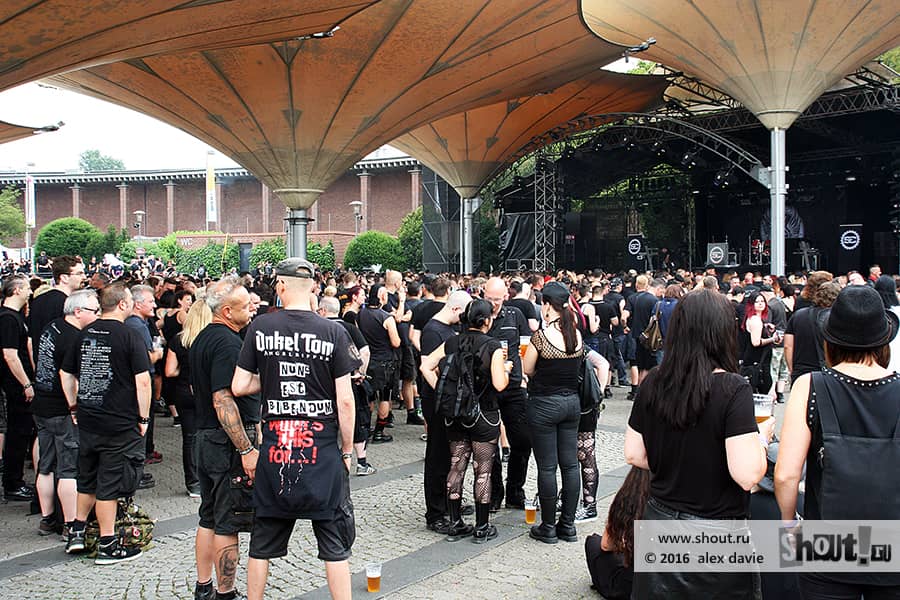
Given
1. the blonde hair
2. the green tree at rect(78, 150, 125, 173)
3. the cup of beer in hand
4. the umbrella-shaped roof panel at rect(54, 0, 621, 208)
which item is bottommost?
the cup of beer in hand

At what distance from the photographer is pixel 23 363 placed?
692 centimetres

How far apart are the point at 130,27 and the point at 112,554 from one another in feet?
22.0

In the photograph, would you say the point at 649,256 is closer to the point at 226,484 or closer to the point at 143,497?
the point at 143,497

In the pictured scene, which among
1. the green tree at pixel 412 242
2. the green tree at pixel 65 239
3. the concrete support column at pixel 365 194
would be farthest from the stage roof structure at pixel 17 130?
the concrete support column at pixel 365 194

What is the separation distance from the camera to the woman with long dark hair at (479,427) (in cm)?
548

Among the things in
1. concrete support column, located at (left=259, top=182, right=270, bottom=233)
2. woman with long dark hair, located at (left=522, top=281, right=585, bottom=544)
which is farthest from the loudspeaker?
concrete support column, located at (left=259, top=182, right=270, bottom=233)

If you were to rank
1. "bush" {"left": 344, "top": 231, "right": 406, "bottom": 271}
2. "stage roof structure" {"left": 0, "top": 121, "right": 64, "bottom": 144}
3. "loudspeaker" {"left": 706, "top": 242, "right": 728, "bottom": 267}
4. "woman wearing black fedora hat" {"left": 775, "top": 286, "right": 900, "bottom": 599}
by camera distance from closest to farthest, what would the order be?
1. "woman wearing black fedora hat" {"left": 775, "top": 286, "right": 900, "bottom": 599}
2. "stage roof structure" {"left": 0, "top": 121, "right": 64, "bottom": 144}
3. "loudspeaker" {"left": 706, "top": 242, "right": 728, "bottom": 267}
4. "bush" {"left": 344, "top": 231, "right": 406, "bottom": 271}

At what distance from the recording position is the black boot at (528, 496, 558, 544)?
548 cm

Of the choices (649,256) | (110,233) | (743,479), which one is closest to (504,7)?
(743,479)

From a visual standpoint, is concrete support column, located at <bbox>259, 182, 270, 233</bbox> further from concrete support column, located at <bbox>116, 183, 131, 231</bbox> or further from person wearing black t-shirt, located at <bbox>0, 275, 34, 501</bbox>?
person wearing black t-shirt, located at <bbox>0, 275, 34, 501</bbox>

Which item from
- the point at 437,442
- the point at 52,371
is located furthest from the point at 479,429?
the point at 52,371

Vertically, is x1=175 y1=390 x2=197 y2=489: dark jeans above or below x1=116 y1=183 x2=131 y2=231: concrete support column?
below

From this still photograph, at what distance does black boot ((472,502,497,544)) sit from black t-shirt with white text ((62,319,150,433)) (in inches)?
94.0

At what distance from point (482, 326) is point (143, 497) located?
140 inches
